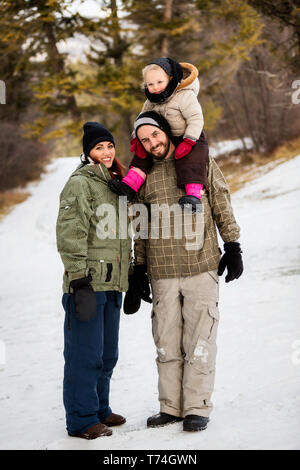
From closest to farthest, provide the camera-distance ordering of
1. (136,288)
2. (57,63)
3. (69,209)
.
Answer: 1. (69,209)
2. (136,288)
3. (57,63)

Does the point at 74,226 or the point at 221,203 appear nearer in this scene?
the point at 74,226

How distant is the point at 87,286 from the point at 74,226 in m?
0.38

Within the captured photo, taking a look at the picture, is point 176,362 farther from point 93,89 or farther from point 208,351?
point 93,89

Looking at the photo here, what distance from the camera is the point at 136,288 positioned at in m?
3.29

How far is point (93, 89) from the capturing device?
12031 mm

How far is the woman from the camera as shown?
2.89m

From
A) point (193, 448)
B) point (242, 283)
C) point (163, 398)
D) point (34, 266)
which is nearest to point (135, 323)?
point (242, 283)

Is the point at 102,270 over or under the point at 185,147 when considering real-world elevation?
under

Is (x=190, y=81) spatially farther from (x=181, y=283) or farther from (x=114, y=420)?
(x=114, y=420)

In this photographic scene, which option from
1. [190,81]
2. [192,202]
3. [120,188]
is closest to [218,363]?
[192,202]

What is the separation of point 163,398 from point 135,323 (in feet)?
8.91

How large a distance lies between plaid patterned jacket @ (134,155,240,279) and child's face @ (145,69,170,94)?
0.46m

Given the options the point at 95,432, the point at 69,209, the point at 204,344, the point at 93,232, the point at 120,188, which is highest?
the point at 120,188

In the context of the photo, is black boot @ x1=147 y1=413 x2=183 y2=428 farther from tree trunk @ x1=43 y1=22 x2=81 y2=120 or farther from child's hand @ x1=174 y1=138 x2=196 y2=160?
tree trunk @ x1=43 y1=22 x2=81 y2=120
